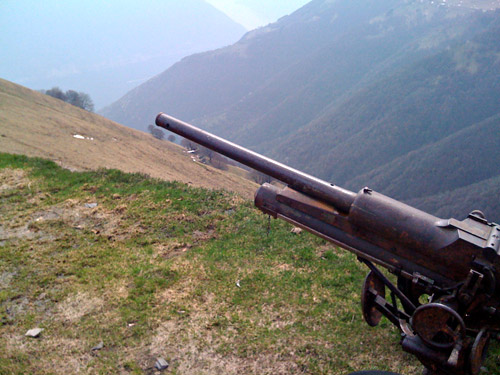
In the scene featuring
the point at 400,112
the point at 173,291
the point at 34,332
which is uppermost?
the point at 400,112

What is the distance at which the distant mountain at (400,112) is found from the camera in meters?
87.4

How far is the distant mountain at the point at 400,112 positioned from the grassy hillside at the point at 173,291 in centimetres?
6296

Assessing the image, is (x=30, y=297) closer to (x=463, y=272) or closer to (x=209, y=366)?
(x=209, y=366)

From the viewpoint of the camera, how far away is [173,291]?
22.4 feet

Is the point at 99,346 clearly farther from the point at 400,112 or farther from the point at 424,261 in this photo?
the point at 400,112

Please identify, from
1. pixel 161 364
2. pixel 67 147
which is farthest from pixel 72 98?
pixel 161 364

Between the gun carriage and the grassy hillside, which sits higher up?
the gun carriage

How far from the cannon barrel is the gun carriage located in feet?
0.04

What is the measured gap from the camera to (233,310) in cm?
637

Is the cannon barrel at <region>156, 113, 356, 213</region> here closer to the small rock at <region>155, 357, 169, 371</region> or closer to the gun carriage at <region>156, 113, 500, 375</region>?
the gun carriage at <region>156, 113, 500, 375</region>

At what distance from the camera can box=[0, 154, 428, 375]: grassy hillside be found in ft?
17.6

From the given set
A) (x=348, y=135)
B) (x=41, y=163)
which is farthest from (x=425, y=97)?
(x=41, y=163)

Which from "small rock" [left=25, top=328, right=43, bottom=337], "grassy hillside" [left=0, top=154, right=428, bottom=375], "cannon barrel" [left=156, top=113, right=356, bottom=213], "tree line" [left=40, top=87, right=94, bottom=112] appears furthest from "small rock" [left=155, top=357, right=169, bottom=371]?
"tree line" [left=40, top=87, right=94, bottom=112]

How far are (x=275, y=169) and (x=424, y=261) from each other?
1892mm
